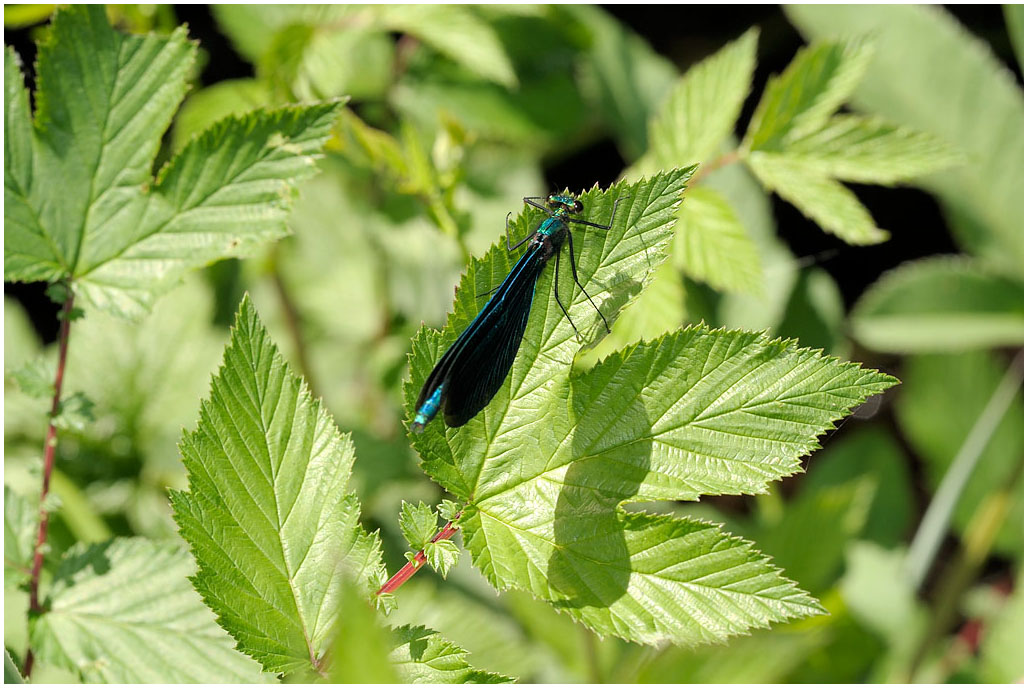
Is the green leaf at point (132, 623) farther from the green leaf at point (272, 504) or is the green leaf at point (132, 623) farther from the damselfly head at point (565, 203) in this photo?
the damselfly head at point (565, 203)

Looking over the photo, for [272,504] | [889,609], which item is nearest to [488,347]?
[272,504]

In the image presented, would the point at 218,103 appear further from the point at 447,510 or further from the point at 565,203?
the point at 447,510

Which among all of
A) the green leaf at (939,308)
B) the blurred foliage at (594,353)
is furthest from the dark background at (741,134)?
the green leaf at (939,308)

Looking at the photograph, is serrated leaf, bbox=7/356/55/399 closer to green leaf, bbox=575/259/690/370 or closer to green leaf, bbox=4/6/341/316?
green leaf, bbox=4/6/341/316

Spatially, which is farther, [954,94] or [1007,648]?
[954,94]

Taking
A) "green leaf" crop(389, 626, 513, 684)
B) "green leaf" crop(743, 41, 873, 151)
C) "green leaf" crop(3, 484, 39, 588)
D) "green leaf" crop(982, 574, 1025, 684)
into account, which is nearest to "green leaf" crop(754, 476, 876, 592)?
"green leaf" crop(982, 574, 1025, 684)

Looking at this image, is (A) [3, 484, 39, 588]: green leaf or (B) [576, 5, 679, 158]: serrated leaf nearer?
(A) [3, 484, 39, 588]: green leaf

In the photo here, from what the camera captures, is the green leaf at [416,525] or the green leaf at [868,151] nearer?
the green leaf at [416,525]
